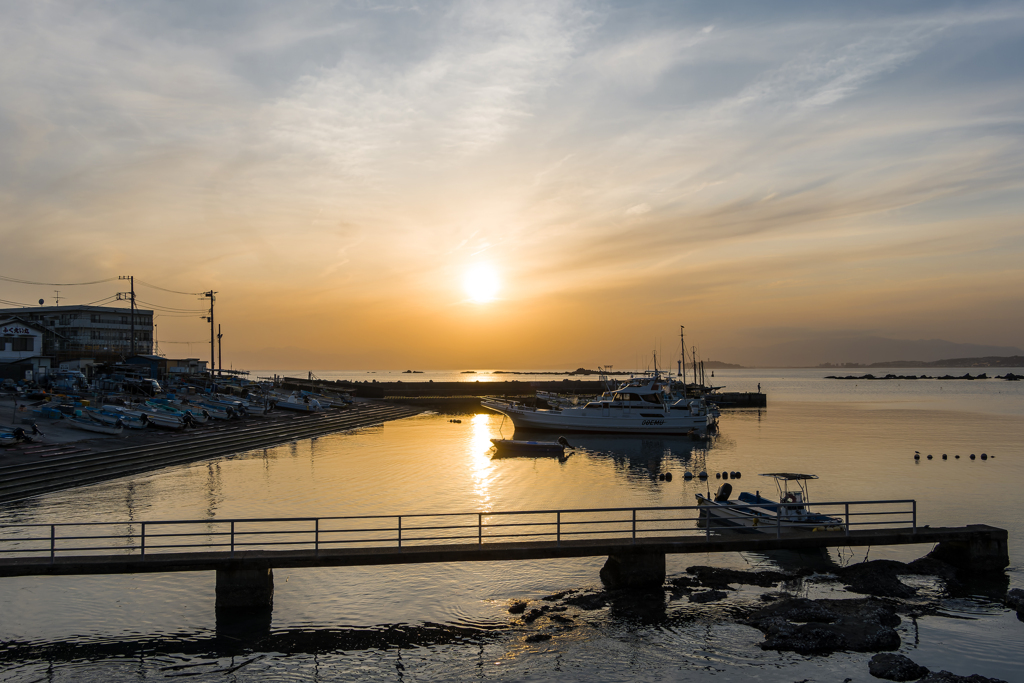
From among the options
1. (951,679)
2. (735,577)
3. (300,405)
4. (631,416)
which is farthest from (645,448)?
(951,679)

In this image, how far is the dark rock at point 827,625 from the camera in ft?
48.6

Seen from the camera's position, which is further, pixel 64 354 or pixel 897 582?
pixel 64 354

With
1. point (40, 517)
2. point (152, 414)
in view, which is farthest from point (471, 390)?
point (40, 517)

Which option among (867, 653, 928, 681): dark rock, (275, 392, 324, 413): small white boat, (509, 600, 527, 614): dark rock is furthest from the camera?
(275, 392, 324, 413): small white boat

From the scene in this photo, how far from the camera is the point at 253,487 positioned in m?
35.4

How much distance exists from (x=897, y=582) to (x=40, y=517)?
31.8 metres

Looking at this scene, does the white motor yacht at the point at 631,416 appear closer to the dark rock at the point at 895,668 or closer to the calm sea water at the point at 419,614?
the calm sea water at the point at 419,614

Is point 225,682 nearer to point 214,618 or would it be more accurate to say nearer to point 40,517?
point 214,618

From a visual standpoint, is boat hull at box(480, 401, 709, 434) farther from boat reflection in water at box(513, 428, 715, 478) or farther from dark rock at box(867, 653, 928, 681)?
dark rock at box(867, 653, 928, 681)

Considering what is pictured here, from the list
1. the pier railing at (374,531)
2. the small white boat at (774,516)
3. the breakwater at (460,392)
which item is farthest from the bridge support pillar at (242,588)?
the breakwater at (460,392)

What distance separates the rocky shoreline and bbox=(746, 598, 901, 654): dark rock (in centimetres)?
2

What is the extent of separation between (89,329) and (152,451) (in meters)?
63.4

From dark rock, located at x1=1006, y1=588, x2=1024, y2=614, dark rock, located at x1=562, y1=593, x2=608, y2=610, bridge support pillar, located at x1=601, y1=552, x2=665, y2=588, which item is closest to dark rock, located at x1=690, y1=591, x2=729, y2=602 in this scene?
bridge support pillar, located at x1=601, y1=552, x2=665, y2=588

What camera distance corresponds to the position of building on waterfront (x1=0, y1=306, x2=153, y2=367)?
8719 centimetres
